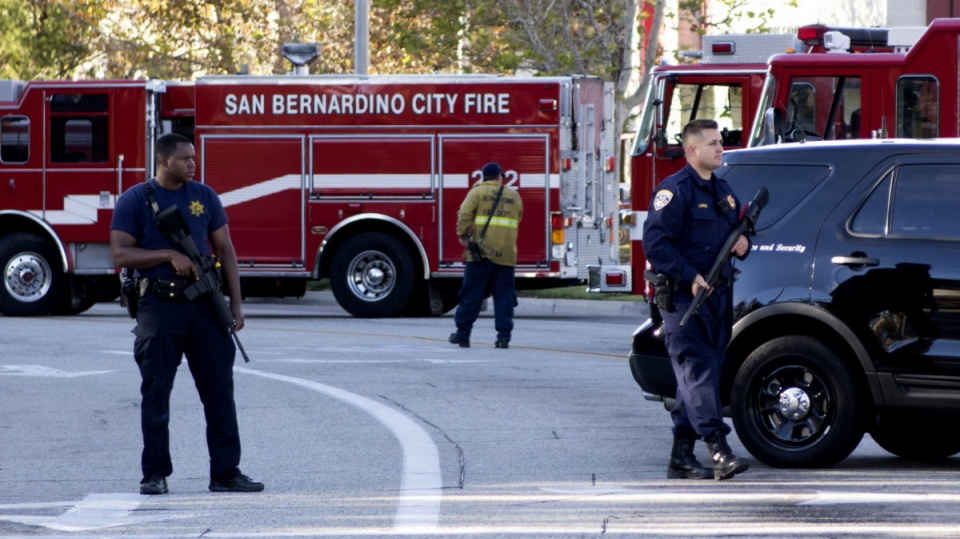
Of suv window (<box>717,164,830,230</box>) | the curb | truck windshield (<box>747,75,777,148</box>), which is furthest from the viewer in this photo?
the curb

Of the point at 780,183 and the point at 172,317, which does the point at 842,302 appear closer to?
the point at 780,183

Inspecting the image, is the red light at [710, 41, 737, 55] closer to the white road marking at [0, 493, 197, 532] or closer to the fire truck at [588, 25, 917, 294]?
the fire truck at [588, 25, 917, 294]

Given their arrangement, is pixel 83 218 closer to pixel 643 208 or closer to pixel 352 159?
pixel 352 159

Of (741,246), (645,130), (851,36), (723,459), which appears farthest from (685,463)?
(645,130)

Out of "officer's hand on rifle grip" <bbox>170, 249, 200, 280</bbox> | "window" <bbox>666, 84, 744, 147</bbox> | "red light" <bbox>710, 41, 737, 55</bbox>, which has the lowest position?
"officer's hand on rifle grip" <bbox>170, 249, 200, 280</bbox>

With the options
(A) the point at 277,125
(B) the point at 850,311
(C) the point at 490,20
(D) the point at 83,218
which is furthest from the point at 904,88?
(C) the point at 490,20

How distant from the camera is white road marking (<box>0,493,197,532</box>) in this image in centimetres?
719

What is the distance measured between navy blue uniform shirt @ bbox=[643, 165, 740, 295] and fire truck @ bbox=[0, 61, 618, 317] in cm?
1161

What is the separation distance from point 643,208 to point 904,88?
3.18 meters

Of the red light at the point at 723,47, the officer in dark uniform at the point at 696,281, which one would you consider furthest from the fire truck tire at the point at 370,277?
the officer in dark uniform at the point at 696,281

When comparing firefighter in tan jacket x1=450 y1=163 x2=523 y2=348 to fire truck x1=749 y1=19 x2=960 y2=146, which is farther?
firefighter in tan jacket x1=450 y1=163 x2=523 y2=348

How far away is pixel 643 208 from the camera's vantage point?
1684 cm

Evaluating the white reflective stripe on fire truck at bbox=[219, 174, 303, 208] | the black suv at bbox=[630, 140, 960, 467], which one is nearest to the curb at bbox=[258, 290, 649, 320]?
the white reflective stripe on fire truck at bbox=[219, 174, 303, 208]

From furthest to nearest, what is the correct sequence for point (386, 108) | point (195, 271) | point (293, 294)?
point (293, 294)
point (386, 108)
point (195, 271)
